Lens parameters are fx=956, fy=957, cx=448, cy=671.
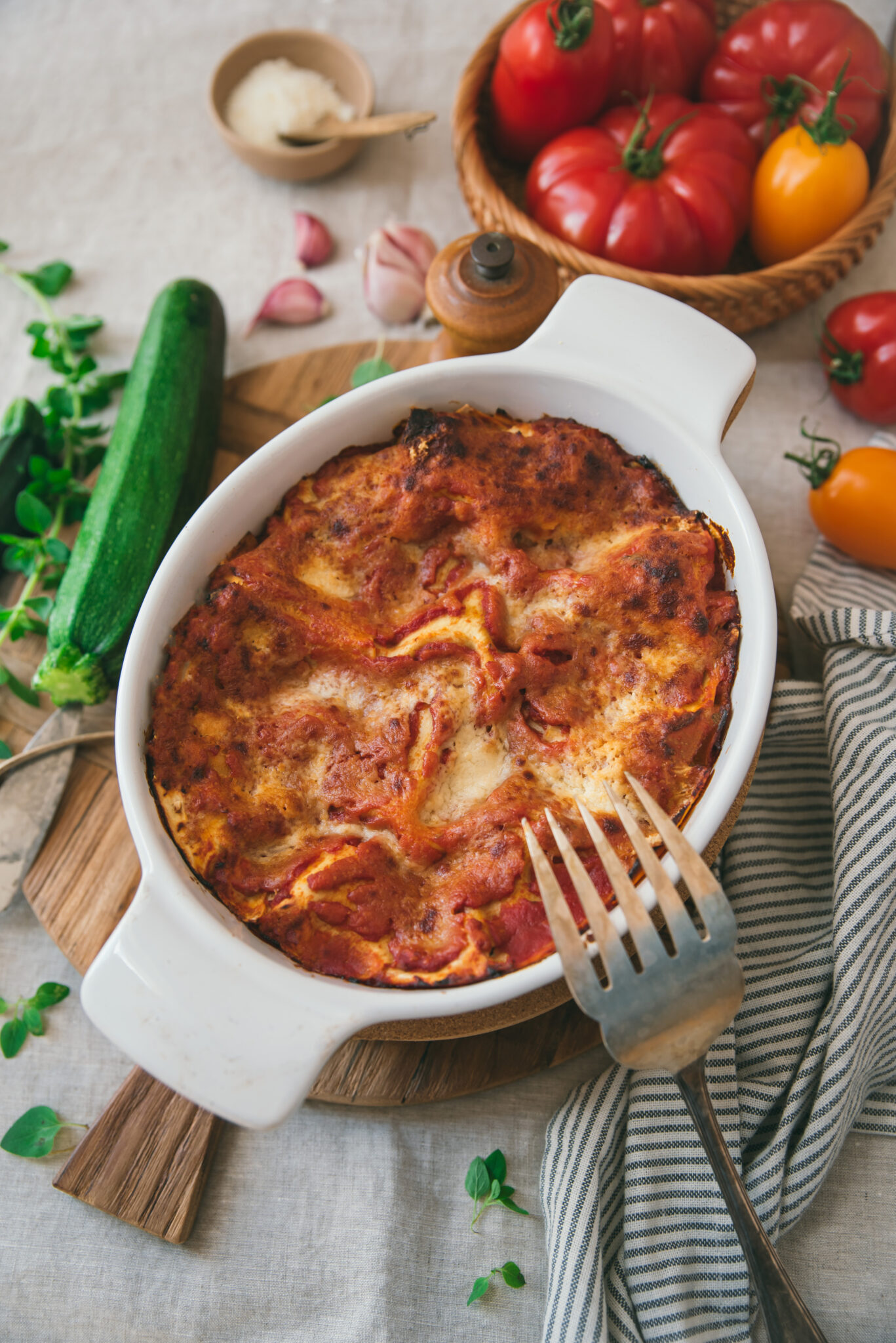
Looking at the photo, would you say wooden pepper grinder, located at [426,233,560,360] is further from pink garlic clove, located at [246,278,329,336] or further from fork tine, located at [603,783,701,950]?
fork tine, located at [603,783,701,950]

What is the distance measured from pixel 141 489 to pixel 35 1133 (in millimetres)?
1369

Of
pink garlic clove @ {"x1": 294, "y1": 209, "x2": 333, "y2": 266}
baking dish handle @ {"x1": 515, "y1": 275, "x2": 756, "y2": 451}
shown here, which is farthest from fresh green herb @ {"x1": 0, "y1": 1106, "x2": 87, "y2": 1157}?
pink garlic clove @ {"x1": 294, "y1": 209, "x2": 333, "y2": 266}

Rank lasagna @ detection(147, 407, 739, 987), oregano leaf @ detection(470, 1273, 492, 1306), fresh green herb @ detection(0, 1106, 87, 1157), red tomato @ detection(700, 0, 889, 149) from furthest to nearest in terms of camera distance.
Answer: red tomato @ detection(700, 0, 889, 149) < fresh green herb @ detection(0, 1106, 87, 1157) < oregano leaf @ detection(470, 1273, 492, 1306) < lasagna @ detection(147, 407, 739, 987)

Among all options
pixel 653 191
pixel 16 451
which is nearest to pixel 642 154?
pixel 653 191

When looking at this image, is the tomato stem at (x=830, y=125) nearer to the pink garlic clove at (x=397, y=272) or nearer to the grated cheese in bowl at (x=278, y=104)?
the pink garlic clove at (x=397, y=272)

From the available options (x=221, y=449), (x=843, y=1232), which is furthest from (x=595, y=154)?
(x=843, y=1232)

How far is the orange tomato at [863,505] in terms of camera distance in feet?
7.09

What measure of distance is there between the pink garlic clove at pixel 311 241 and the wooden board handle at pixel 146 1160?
7.18 ft

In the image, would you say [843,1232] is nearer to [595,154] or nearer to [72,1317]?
[72,1317]

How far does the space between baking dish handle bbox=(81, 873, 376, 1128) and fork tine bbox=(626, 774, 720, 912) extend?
505mm

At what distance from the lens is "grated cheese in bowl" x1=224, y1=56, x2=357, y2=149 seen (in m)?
2.76

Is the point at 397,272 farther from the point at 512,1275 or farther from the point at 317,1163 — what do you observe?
the point at 512,1275

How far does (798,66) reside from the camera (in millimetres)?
2535

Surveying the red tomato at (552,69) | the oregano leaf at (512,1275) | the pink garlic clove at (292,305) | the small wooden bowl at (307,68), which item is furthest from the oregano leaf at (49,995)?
the red tomato at (552,69)
